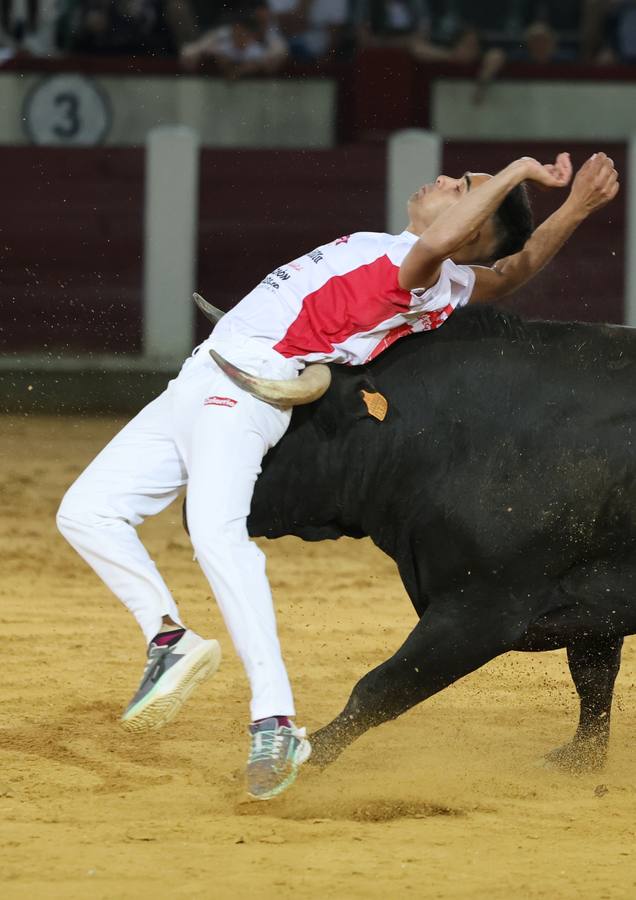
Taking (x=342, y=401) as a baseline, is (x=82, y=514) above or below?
below

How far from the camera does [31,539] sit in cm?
627

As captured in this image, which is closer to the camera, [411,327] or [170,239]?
[411,327]

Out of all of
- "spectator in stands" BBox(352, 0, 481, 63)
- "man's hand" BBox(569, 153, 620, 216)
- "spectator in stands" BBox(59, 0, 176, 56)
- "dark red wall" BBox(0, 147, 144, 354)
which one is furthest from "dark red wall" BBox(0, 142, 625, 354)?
"man's hand" BBox(569, 153, 620, 216)

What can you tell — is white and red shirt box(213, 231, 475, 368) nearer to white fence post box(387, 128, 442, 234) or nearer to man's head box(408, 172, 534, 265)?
man's head box(408, 172, 534, 265)

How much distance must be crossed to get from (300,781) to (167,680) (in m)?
0.45

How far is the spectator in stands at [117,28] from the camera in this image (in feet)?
36.4

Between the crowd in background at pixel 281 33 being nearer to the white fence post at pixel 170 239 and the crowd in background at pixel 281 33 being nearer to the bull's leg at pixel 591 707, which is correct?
the white fence post at pixel 170 239

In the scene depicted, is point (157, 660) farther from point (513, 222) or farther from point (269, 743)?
point (513, 222)

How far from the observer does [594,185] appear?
138 inches

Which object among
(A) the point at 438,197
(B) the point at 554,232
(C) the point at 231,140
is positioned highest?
(A) the point at 438,197

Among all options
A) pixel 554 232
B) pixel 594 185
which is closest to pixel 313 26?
pixel 554 232

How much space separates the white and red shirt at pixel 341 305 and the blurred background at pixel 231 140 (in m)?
6.01

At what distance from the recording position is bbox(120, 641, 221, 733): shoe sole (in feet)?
10.8

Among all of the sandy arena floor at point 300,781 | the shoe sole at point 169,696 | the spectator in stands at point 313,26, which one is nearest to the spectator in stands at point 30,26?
the spectator in stands at point 313,26
